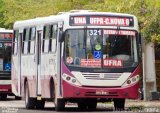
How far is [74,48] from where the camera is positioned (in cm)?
2305

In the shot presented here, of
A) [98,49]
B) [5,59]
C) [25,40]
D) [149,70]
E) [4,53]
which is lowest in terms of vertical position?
[149,70]

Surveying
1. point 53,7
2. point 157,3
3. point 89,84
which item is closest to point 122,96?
point 89,84

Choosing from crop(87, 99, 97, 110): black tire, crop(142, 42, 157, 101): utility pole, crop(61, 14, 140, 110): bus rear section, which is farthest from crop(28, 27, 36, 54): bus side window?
crop(142, 42, 157, 101): utility pole

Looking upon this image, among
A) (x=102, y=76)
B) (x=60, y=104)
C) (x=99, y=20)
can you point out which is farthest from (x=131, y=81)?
(x=60, y=104)

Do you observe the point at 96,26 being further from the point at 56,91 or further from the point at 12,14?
the point at 12,14

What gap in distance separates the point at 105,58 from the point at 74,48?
1068 millimetres

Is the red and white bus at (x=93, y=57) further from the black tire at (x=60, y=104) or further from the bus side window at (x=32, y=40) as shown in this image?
the bus side window at (x=32, y=40)

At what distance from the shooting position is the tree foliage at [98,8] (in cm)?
2527

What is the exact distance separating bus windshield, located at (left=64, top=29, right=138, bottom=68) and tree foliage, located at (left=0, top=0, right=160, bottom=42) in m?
1.60

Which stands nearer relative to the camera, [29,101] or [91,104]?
[91,104]

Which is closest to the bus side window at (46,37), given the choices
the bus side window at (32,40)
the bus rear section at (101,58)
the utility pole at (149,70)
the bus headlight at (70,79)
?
the bus side window at (32,40)

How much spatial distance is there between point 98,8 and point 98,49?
25.2 ft

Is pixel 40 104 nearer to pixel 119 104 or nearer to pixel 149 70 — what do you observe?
pixel 119 104

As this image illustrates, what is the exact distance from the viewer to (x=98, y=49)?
2319cm
